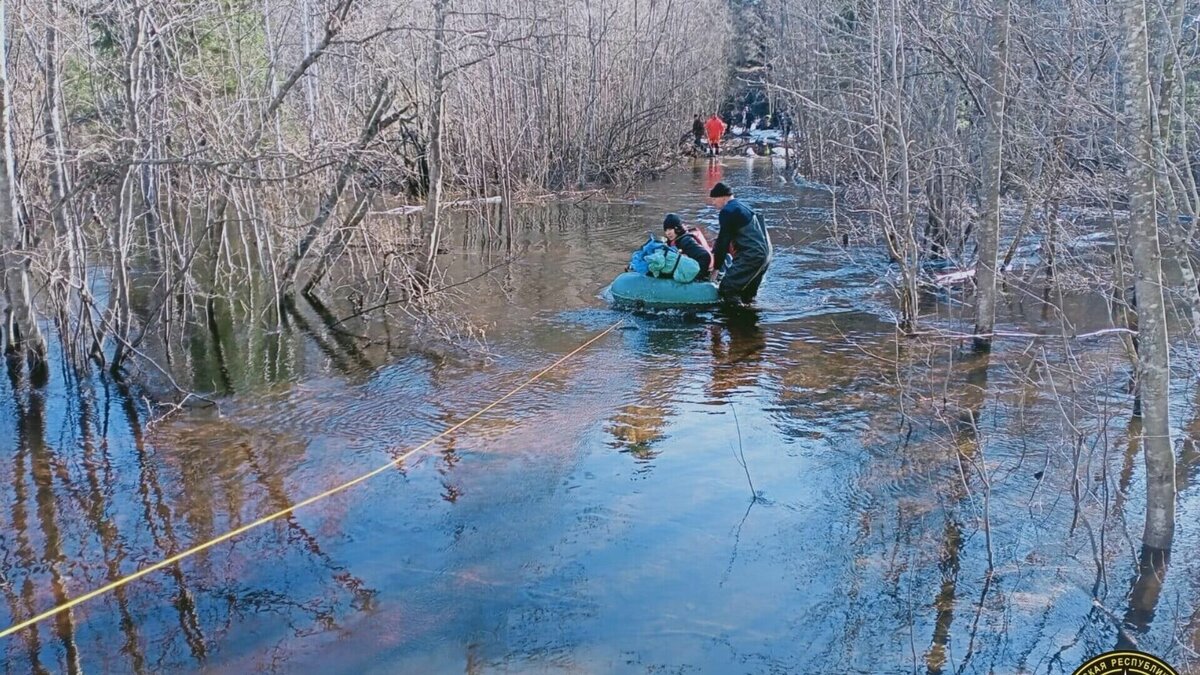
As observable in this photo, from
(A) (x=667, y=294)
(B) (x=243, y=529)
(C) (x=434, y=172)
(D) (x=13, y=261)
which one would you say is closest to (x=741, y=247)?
(A) (x=667, y=294)

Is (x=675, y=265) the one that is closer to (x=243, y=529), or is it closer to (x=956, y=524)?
(x=956, y=524)

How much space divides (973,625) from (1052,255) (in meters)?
3.93

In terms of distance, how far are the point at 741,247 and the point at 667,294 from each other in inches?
40.2

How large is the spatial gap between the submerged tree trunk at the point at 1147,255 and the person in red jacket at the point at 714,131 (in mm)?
26366

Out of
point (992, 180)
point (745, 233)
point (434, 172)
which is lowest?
point (745, 233)

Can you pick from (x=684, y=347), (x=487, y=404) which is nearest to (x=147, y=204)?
(x=487, y=404)

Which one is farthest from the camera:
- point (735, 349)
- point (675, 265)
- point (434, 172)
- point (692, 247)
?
point (692, 247)

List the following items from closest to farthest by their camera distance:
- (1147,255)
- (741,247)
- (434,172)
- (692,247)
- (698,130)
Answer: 1. (1147,255)
2. (434,172)
3. (741,247)
4. (692,247)
5. (698,130)

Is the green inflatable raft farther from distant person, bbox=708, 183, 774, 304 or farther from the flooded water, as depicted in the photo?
the flooded water

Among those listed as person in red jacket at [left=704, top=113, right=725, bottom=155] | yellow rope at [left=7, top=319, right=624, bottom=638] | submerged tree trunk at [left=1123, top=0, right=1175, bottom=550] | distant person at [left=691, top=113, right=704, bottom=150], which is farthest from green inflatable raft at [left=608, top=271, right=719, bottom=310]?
distant person at [left=691, top=113, right=704, bottom=150]

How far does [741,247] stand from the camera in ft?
38.4

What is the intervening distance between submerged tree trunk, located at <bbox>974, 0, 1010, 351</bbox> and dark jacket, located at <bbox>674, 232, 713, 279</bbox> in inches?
131

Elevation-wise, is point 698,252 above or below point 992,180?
below

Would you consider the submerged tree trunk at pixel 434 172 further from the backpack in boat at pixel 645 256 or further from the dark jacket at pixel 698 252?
the dark jacket at pixel 698 252
